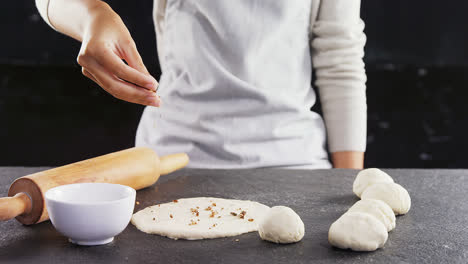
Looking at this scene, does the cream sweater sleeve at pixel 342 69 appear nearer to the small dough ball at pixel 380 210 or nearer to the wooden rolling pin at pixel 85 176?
the wooden rolling pin at pixel 85 176

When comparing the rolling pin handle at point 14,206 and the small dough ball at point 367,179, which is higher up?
the rolling pin handle at point 14,206

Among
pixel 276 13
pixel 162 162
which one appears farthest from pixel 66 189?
pixel 276 13

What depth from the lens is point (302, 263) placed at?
0.80m

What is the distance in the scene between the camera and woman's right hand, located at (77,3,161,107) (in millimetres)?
1035

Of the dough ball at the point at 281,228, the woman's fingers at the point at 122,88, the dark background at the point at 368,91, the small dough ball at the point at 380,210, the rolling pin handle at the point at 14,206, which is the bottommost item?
the dark background at the point at 368,91

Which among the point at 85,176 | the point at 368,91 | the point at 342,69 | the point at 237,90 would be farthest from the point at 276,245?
the point at 368,91

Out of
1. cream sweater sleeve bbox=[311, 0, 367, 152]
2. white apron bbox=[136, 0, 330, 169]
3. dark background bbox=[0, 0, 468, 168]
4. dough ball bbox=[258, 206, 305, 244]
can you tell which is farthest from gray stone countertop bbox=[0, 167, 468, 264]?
dark background bbox=[0, 0, 468, 168]

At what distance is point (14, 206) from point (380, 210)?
64cm

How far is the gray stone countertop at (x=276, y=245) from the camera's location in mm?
821

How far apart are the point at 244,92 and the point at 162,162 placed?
14.6 inches

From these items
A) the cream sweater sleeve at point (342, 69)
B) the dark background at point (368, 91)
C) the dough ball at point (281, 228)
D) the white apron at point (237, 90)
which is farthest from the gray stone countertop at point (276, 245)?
the dark background at point (368, 91)

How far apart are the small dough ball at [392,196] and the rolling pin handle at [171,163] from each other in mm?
495

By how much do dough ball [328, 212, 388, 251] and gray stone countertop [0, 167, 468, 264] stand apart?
13mm

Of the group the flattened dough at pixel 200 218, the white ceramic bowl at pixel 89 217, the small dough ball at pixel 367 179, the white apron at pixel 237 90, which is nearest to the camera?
the white ceramic bowl at pixel 89 217
